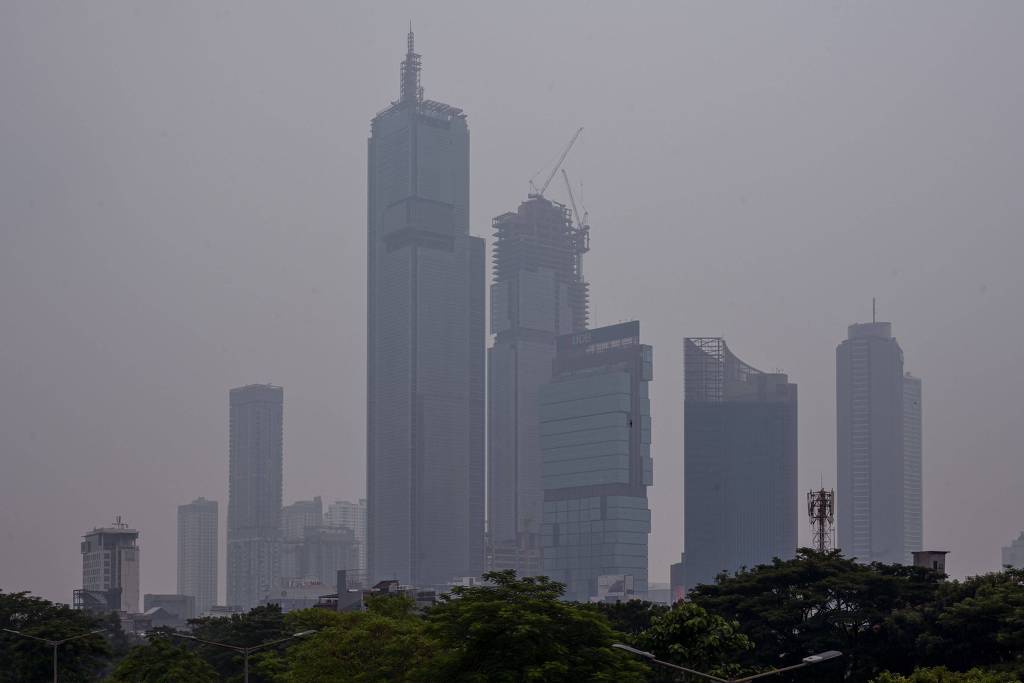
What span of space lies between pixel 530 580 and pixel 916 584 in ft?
93.8

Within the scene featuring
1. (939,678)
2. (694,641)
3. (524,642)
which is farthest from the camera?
(694,641)

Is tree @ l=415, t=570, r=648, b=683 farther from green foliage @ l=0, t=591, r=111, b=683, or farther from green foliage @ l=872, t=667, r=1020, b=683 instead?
green foliage @ l=0, t=591, r=111, b=683

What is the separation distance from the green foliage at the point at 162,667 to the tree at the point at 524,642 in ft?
86.3

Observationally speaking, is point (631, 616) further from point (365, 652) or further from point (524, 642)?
point (524, 642)

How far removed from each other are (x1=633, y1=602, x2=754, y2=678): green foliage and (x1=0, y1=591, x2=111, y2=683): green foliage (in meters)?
45.1

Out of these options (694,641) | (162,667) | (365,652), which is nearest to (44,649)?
(162,667)

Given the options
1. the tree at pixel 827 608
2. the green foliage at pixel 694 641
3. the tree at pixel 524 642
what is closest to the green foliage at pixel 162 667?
the tree at pixel 524 642

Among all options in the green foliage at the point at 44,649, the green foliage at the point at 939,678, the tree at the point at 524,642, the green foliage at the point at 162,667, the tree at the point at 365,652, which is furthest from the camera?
the green foliage at the point at 44,649

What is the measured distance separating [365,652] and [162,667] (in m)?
19.2

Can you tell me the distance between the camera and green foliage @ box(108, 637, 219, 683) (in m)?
81.0

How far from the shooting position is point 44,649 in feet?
299

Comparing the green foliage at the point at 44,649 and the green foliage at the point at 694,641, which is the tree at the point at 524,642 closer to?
the green foliage at the point at 694,641

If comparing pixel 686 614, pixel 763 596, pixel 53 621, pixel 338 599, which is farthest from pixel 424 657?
pixel 338 599

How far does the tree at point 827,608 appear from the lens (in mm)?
73750
